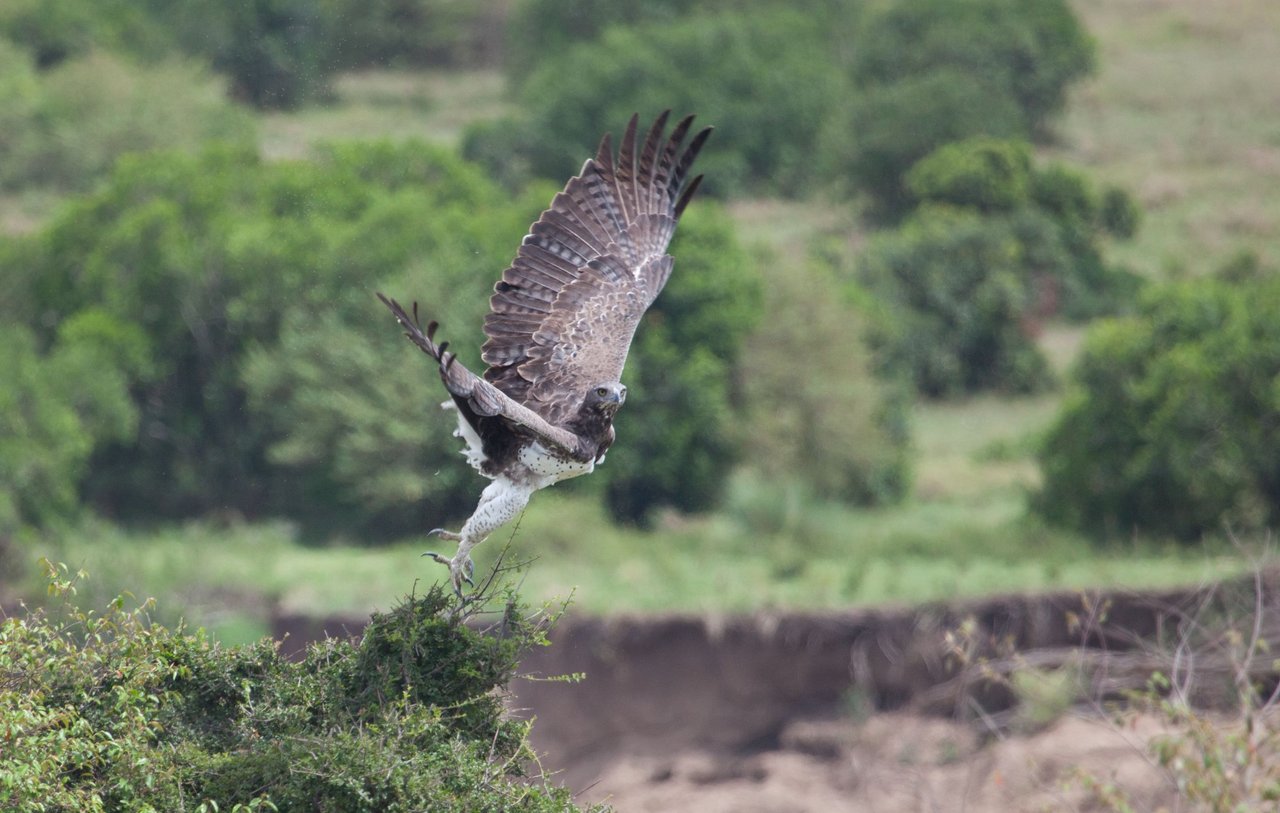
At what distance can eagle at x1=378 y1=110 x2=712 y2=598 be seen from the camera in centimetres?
1152

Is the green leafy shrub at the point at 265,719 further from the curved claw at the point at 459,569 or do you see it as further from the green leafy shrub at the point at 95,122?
the green leafy shrub at the point at 95,122

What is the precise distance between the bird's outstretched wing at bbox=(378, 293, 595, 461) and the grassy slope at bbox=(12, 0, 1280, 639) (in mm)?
8353

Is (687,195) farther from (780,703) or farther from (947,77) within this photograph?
(947,77)

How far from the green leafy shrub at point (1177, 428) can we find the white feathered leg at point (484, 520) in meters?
21.8

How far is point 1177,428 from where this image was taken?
3216 cm

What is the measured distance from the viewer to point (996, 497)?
35.9 m

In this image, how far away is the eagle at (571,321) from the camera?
37.8 feet

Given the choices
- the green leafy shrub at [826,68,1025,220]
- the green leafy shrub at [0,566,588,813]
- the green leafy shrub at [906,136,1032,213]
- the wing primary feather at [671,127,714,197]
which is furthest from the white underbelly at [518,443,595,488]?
the green leafy shrub at [826,68,1025,220]

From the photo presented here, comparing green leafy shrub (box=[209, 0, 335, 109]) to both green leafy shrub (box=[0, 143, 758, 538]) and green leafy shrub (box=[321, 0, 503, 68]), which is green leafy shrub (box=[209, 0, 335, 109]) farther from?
green leafy shrub (box=[0, 143, 758, 538])

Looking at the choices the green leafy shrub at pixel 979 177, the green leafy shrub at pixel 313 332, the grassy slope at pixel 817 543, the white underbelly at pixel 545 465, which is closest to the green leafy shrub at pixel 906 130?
the grassy slope at pixel 817 543

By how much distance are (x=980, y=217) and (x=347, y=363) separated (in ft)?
62.1

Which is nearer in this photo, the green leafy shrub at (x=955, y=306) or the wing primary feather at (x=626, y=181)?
the wing primary feather at (x=626, y=181)

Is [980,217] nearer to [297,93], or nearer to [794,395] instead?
[794,395]

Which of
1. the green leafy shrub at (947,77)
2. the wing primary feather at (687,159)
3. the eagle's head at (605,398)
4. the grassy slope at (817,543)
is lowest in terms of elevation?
the grassy slope at (817,543)
